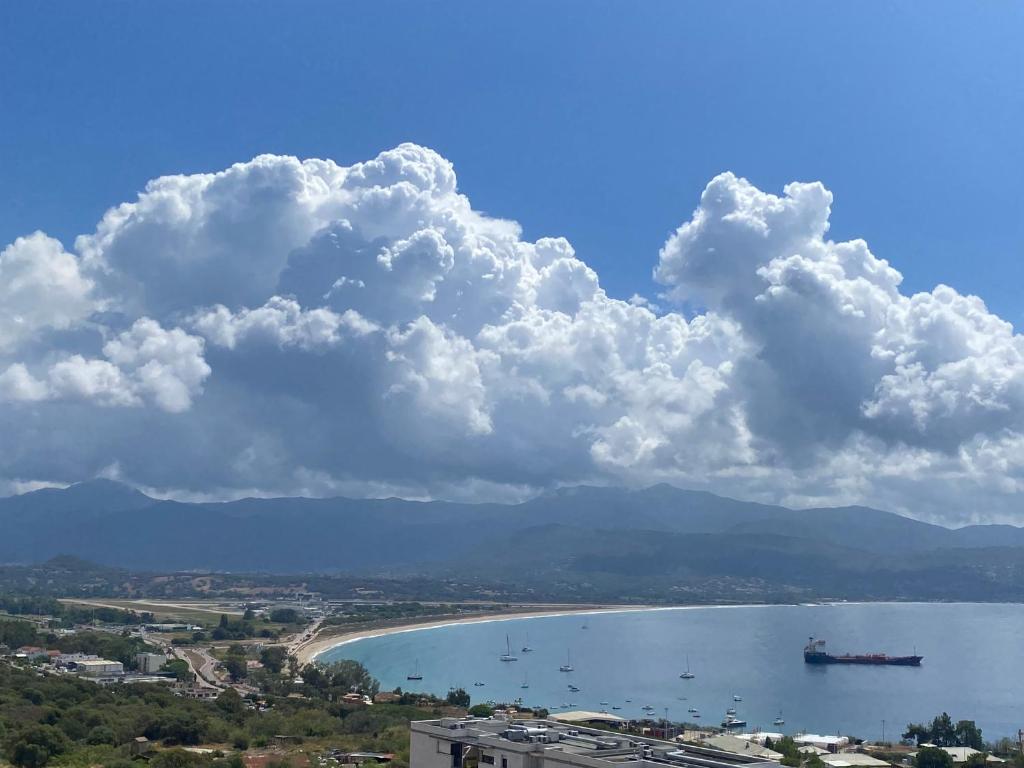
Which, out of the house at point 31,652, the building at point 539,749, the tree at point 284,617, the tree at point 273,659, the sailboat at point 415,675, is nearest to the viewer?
the building at point 539,749

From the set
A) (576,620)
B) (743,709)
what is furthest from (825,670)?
(576,620)

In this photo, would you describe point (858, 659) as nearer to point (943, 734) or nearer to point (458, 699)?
point (943, 734)

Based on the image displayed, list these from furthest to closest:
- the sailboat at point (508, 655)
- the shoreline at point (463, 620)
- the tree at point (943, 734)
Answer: the sailboat at point (508, 655) < the shoreline at point (463, 620) < the tree at point (943, 734)

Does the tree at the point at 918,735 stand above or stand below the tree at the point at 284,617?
below

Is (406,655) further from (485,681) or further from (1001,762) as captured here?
(1001,762)

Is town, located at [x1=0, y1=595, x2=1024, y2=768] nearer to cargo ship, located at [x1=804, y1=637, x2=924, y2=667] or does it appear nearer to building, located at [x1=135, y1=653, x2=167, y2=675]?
building, located at [x1=135, y1=653, x2=167, y2=675]

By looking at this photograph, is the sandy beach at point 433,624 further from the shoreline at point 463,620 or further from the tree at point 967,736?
the tree at point 967,736

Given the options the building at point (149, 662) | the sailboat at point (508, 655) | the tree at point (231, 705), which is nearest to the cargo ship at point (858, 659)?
the sailboat at point (508, 655)

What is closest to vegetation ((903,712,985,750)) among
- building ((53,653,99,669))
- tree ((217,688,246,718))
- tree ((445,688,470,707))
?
tree ((445,688,470,707))
